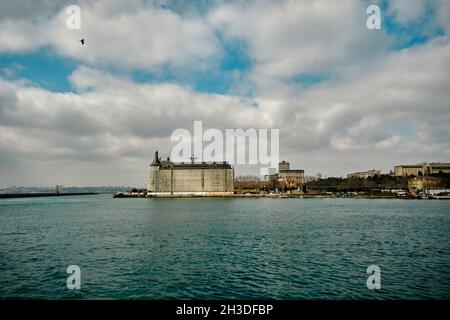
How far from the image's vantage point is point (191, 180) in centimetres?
17362

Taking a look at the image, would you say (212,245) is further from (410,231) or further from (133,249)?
(410,231)

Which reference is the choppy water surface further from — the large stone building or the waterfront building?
the waterfront building

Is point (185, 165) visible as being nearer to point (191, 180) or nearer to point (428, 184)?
point (191, 180)

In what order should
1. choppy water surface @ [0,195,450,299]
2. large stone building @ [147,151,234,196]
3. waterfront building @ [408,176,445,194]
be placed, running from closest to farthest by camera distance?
choppy water surface @ [0,195,450,299], waterfront building @ [408,176,445,194], large stone building @ [147,151,234,196]

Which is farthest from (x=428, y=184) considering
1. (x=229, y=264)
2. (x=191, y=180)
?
(x=229, y=264)

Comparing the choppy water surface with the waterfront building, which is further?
the waterfront building

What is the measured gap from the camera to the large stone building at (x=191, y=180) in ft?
563

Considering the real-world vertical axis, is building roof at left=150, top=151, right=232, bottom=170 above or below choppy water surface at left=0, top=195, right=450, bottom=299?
above

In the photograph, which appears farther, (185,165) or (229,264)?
(185,165)

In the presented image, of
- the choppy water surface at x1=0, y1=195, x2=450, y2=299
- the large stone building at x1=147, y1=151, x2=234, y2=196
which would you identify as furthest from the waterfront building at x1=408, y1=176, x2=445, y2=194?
the choppy water surface at x1=0, y1=195, x2=450, y2=299

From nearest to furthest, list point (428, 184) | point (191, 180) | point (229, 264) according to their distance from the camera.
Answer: point (229, 264) < point (428, 184) < point (191, 180)

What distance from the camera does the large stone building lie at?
171750mm

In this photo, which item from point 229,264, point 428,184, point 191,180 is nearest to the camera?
point 229,264

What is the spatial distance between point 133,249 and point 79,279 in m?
8.59
